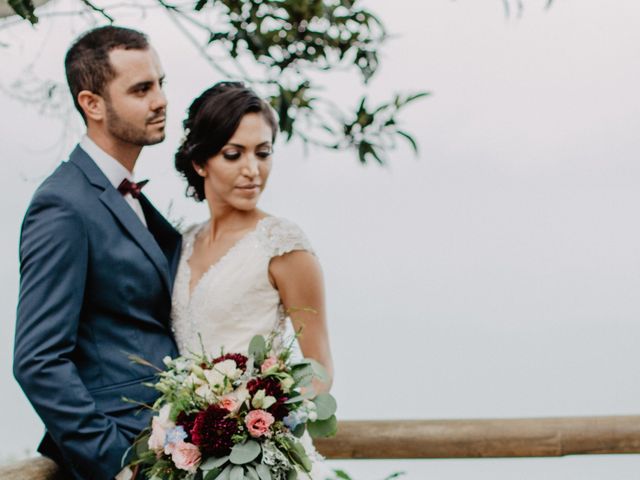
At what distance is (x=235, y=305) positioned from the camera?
293cm

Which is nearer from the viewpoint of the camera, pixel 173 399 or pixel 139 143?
pixel 173 399

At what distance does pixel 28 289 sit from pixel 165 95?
0.72 meters

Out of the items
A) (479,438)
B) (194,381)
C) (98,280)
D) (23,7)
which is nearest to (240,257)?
(98,280)

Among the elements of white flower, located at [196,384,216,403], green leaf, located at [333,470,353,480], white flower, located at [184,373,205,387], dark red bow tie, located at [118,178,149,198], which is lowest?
green leaf, located at [333,470,353,480]

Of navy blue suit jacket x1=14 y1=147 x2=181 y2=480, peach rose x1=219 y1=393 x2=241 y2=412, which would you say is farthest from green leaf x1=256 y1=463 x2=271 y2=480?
navy blue suit jacket x1=14 y1=147 x2=181 y2=480

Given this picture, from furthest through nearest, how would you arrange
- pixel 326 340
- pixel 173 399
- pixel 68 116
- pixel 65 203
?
1. pixel 68 116
2. pixel 326 340
3. pixel 65 203
4. pixel 173 399

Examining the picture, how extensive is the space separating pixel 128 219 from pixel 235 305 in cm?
38

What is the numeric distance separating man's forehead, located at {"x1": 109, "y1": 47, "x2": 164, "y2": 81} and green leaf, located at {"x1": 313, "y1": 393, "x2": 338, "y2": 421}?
102cm

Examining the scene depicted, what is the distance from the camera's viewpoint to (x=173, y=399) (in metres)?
2.51

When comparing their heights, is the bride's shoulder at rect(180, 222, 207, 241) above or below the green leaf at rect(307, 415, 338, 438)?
above

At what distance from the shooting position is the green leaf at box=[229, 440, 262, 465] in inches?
95.1

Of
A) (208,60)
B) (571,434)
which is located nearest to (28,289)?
(208,60)

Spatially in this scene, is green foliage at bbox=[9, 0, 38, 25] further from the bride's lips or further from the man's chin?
the bride's lips

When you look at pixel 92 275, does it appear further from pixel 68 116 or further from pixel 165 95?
pixel 68 116
